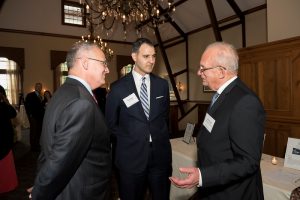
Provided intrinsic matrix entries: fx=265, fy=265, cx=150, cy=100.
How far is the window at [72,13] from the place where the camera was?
9.85 metres

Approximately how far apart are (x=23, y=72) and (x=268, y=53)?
26.0 ft

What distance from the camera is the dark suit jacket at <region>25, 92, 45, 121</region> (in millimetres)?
6230

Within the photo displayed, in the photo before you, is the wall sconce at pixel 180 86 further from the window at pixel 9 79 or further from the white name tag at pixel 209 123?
the white name tag at pixel 209 123

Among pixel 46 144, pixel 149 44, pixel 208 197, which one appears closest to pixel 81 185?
pixel 46 144

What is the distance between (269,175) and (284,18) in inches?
152

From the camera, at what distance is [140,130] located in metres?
2.04

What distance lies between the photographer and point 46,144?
1.36 m

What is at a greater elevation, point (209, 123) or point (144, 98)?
point (144, 98)

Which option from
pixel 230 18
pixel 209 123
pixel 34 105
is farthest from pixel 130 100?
pixel 230 18

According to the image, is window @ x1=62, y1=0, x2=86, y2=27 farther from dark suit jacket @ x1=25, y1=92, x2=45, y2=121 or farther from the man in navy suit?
the man in navy suit

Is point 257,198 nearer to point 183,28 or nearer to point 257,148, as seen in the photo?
point 257,148

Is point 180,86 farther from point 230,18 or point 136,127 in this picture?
point 136,127

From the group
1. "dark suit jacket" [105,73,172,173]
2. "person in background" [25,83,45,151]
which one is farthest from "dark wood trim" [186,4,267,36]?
"dark suit jacket" [105,73,172,173]

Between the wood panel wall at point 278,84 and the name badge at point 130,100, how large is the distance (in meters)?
2.92
